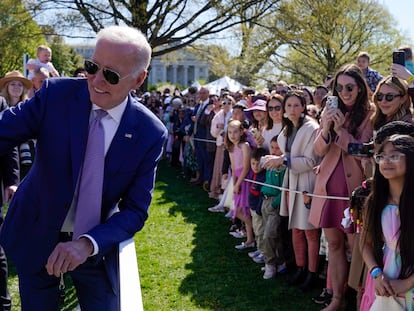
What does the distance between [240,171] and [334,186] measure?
265cm

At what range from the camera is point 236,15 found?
2083 centimetres

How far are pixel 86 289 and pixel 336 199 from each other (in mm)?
2580

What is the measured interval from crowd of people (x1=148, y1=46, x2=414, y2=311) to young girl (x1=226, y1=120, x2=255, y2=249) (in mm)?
14

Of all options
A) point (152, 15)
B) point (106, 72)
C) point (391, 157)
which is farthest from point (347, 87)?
point (152, 15)

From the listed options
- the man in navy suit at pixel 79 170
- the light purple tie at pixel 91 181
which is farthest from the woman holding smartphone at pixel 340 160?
the light purple tie at pixel 91 181

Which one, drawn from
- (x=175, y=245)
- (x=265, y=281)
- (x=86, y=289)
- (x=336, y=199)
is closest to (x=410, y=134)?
(x=336, y=199)

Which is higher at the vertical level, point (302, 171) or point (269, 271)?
point (302, 171)

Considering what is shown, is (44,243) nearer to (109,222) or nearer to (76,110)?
(109,222)

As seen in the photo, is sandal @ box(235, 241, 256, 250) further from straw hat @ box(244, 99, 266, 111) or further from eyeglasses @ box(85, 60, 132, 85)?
eyeglasses @ box(85, 60, 132, 85)

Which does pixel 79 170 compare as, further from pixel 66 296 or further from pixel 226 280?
pixel 226 280

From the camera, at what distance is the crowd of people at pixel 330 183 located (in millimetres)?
3154

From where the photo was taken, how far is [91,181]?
248cm

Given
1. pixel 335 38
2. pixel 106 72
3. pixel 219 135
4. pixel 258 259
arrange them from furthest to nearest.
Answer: pixel 335 38
pixel 219 135
pixel 258 259
pixel 106 72

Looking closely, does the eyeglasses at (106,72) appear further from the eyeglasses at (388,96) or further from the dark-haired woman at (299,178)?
the dark-haired woman at (299,178)
